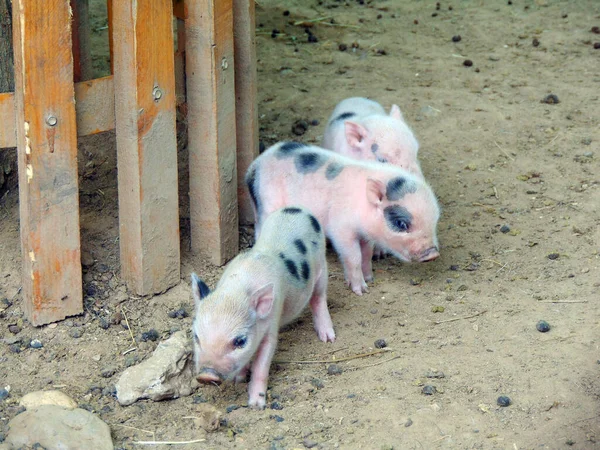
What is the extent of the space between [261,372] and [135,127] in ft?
4.91

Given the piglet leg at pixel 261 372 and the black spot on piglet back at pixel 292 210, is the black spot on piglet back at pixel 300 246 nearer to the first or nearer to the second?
the black spot on piglet back at pixel 292 210

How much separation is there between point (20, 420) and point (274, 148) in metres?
2.53

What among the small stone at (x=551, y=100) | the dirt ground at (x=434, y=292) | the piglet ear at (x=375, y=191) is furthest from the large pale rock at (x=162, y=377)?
the small stone at (x=551, y=100)

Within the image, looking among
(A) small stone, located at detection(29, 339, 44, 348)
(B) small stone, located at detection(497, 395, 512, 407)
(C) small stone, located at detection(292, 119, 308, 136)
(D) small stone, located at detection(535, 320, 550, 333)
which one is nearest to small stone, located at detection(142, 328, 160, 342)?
(A) small stone, located at detection(29, 339, 44, 348)

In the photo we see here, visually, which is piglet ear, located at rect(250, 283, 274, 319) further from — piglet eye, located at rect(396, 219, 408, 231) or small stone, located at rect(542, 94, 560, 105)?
small stone, located at rect(542, 94, 560, 105)

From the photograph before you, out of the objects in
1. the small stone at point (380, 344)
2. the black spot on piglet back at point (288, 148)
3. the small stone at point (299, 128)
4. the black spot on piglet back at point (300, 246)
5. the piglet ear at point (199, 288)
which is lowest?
the small stone at point (380, 344)

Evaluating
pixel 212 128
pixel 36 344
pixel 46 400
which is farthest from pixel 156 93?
pixel 46 400

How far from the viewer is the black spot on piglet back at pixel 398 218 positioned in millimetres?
5875

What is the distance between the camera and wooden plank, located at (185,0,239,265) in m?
5.57

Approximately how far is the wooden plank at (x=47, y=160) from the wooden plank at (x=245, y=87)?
139 centimetres

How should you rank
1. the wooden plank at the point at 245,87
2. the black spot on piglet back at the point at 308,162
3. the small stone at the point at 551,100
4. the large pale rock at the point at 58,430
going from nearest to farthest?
the large pale rock at the point at 58,430 < the wooden plank at the point at 245,87 < the black spot on piglet back at the point at 308,162 < the small stone at the point at 551,100

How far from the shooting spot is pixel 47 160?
4992 millimetres

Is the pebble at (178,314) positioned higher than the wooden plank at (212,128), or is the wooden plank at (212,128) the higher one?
the wooden plank at (212,128)

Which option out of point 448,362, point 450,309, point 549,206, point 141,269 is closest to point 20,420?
point 141,269
